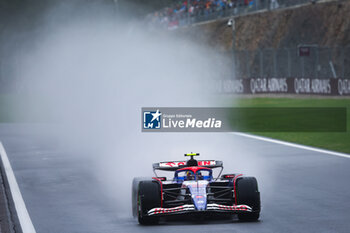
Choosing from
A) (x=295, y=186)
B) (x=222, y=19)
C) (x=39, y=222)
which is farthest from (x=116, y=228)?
(x=222, y=19)

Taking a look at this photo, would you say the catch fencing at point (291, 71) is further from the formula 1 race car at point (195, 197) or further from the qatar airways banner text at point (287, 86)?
the formula 1 race car at point (195, 197)

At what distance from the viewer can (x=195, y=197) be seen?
9172 mm

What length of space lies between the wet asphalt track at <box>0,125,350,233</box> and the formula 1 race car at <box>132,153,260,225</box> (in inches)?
6.6

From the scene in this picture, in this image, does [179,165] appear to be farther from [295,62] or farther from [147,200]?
[295,62]

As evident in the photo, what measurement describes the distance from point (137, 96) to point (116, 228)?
88.6 ft

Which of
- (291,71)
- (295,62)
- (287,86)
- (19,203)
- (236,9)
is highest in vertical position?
(236,9)

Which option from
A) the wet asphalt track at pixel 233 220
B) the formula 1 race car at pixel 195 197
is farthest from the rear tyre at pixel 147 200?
the wet asphalt track at pixel 233 220

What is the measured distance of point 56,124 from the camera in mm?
31641

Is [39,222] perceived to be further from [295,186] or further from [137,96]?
[137,96]

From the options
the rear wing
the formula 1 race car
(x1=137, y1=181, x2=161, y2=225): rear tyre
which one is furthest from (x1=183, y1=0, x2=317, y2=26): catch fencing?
(x1=137, y1=181, x2=161, y2=225): rear tyre

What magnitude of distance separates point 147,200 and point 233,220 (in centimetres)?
108

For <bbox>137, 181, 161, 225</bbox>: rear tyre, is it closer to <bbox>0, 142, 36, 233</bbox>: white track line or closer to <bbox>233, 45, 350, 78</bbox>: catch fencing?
<bbox>0, 142, 36, 233</bbox>: white track line

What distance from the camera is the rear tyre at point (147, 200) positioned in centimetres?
927

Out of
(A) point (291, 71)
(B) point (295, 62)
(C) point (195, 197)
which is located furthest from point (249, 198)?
(A) point (291, 71)
